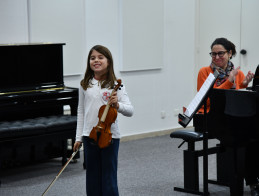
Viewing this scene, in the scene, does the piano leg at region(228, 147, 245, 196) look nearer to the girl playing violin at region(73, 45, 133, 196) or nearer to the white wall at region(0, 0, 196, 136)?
the girl playing violin at region(73, 45, 133, 196)

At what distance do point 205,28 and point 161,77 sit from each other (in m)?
1.05

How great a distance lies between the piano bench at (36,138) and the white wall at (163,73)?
1185mm

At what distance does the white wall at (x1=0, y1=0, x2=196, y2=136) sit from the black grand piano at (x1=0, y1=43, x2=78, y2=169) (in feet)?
2.95

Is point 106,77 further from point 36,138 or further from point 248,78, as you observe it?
point 36,138

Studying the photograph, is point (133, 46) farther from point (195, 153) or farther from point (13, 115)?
point (195, 153)

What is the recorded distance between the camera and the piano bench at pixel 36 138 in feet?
15.5

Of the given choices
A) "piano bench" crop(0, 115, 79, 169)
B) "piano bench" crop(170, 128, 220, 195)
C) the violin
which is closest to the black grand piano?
"piano bench" crop(0, 115, 79, 169)

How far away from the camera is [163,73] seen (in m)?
6.61

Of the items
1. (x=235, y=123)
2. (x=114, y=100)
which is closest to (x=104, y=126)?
(x=114, y=100)

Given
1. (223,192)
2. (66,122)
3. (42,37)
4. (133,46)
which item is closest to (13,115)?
(66,122)

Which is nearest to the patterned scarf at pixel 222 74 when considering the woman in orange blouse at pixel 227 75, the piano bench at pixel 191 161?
the woman in orange blouse at pixel 227 75

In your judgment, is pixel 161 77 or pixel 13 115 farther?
pixel 161 77

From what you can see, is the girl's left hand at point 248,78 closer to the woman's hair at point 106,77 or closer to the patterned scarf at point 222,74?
the patterned scarf at point 222,74

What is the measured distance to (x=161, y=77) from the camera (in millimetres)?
6598
